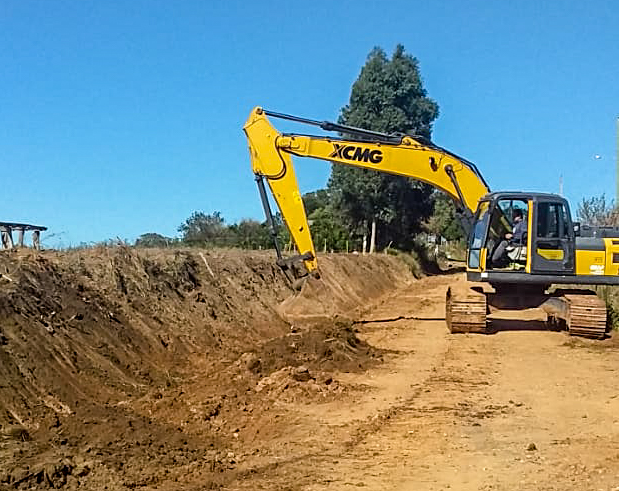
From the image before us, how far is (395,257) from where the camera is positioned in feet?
145

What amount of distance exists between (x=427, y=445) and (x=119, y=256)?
875cm

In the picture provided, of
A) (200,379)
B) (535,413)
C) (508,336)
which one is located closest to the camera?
(535,413)

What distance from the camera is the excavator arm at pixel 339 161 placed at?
17797 millimetres

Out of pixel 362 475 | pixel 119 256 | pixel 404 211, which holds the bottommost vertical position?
pixel 362 475

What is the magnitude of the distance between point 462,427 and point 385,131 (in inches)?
1406

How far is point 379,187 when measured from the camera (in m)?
43.2

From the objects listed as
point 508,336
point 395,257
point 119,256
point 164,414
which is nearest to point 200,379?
point 164,414

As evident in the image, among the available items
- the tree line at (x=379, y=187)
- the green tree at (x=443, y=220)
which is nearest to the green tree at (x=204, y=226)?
the tree line at (x=379, y=187)

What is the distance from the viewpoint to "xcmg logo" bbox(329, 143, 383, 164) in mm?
18734

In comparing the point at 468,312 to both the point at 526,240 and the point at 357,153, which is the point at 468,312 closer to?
the point at 526,240

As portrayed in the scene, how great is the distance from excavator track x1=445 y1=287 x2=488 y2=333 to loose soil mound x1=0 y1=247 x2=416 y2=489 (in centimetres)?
294

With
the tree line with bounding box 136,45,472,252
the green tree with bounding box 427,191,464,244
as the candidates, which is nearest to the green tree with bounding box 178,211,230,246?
the tree line with bounding box 136,45,472,252

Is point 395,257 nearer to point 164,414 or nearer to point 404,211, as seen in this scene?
point 404,211

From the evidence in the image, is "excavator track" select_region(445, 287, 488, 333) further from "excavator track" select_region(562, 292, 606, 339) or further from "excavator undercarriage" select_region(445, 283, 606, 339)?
"excavator track" select_region(562, 292, 606, 339)
